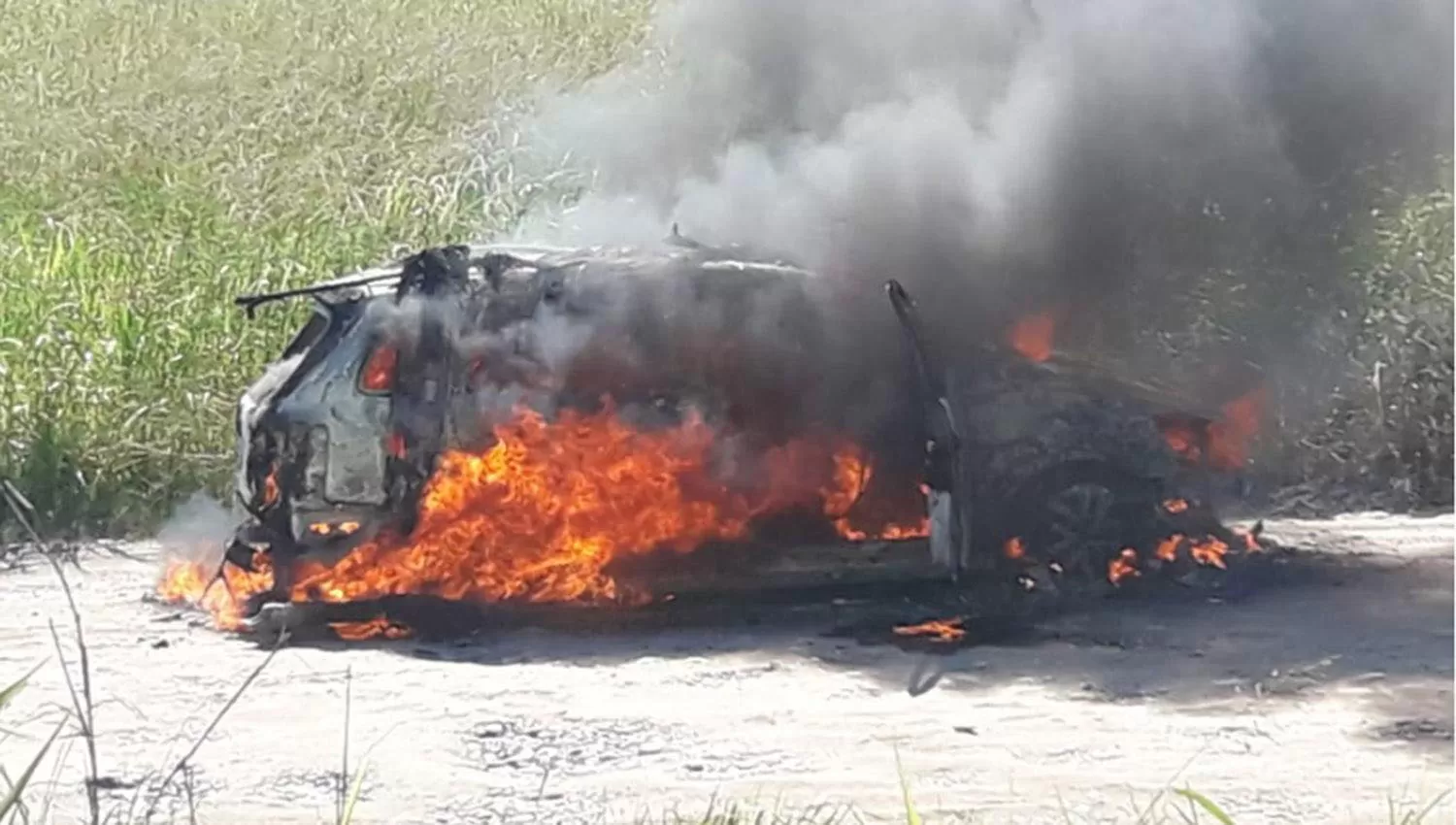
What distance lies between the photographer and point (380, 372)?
5863 millimetres

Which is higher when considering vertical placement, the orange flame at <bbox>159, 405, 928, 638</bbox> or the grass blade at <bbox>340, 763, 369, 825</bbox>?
the orange flame at <bbox>159, 405, 928, 638</bbox>

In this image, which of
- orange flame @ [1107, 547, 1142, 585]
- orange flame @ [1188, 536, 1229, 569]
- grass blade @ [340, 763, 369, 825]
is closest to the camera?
grass blade @ [340, 763, 369, 825]

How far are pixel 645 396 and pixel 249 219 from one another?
128 centimetres

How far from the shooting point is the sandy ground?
4621mm

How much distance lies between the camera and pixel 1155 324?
6.34 metres

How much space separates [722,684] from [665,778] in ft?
1.53

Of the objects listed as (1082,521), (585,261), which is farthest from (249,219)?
(1082,521)

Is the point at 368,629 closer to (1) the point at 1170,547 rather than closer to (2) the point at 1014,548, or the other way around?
(2) the point at 1014,548

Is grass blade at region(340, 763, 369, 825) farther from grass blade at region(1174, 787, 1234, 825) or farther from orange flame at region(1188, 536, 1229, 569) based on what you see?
orange flame at region(1188, 536, 1229, 569)

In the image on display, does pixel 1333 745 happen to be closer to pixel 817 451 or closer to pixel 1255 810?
pixel 1255 810

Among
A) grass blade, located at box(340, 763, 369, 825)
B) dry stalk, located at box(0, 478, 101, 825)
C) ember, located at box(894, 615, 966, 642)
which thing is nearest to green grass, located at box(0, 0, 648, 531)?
dry stalk, located at box(0, 478, 101, 825)

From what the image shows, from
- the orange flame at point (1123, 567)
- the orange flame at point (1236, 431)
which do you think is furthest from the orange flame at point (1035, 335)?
the orange flame at point (1123, 567)

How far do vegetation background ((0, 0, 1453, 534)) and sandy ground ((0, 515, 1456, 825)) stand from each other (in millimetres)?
404

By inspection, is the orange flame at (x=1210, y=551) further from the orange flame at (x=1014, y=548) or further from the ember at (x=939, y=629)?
the ember at (x=939, y=629)
